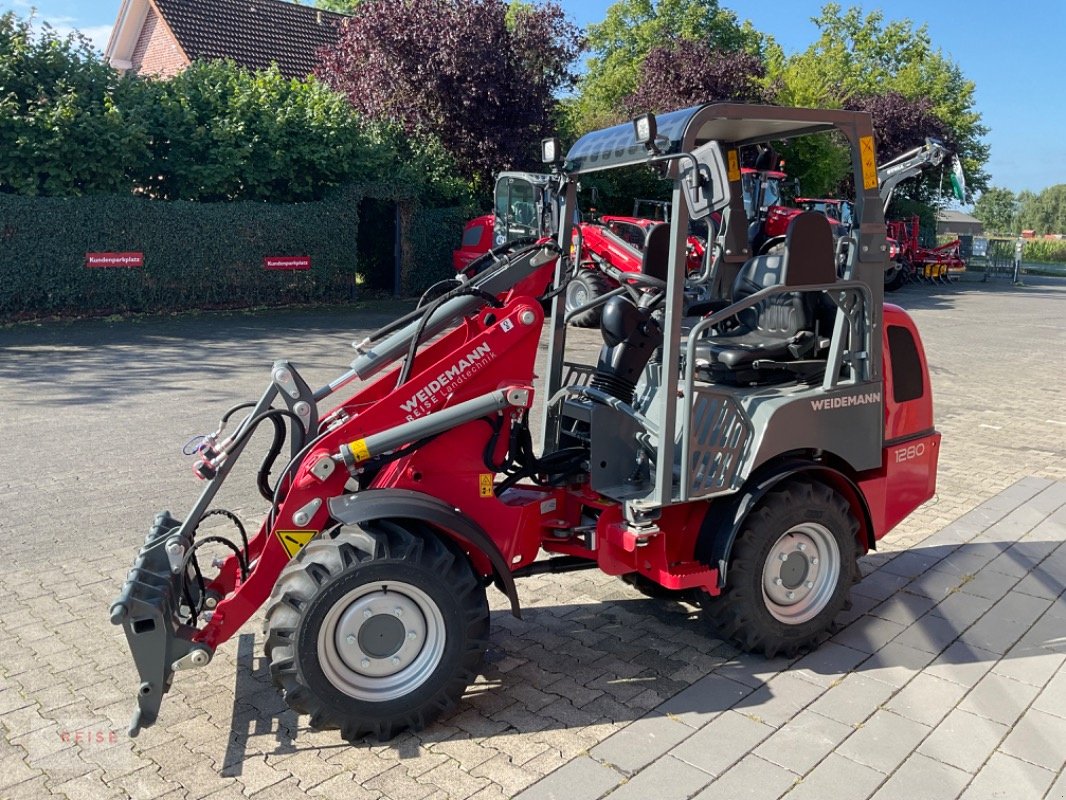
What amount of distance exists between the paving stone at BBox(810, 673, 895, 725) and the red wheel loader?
0.32 metres

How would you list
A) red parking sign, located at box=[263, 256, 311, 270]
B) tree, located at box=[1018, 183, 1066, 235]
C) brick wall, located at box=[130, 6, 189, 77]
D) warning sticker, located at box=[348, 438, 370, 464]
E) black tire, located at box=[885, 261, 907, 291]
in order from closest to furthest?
warning sticker, located at box=[348, 438, 370, 464] → red parking sign, located at box=[263, 256, 311, 270] → black tire, located at box=[885, 261, 907, 291] → brick wall, located at box=[130, 6, 189, 77] → tree, located at box=[1018, 183, 1066, 235]

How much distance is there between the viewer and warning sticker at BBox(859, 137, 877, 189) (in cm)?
441

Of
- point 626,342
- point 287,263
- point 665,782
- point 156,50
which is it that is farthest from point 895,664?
point 156,50

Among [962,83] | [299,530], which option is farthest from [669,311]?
[962,83]

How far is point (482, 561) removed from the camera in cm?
390

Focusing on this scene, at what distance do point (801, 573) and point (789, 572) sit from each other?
0.08m

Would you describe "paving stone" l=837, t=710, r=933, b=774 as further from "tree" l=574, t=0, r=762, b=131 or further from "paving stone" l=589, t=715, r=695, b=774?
"tree" l=574, t=0, r=762, b=131

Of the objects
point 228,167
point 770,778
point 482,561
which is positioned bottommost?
point 770,778

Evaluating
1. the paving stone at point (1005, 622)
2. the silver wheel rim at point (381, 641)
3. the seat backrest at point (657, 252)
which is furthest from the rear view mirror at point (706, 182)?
the paving stone at point (1005, 622)

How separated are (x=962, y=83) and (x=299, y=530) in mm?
48227

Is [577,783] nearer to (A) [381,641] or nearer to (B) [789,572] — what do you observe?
(A) [381,641]

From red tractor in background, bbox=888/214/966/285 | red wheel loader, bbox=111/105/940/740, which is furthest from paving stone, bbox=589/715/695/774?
red tractor in background, bbox=888/214/966/285

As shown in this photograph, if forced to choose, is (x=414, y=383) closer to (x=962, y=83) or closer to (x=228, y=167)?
(x=228, y=167)

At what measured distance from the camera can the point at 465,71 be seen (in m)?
20.2
